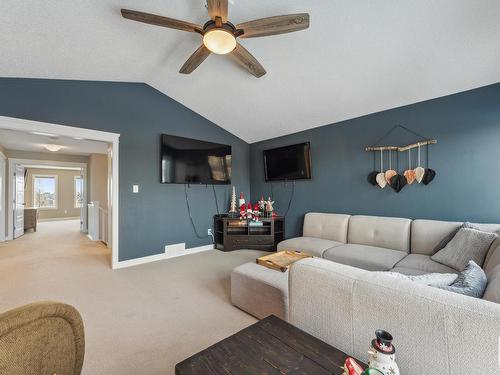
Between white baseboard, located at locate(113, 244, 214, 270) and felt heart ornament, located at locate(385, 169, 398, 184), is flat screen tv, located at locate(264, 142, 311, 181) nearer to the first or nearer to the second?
felt heart ornament, located at locate(385, 169, 398, 184)

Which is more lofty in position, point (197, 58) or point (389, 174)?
point (197, 58)

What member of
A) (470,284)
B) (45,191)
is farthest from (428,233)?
(45,191)

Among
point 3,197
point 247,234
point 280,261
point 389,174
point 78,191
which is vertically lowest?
point 247,234

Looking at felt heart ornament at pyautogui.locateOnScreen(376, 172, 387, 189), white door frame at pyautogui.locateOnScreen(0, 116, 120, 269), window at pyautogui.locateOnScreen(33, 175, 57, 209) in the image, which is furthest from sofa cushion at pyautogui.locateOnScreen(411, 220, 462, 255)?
window at pyautogui.locateOnScreen(33, 175, 57, 209)

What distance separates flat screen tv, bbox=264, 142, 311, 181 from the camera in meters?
4.09

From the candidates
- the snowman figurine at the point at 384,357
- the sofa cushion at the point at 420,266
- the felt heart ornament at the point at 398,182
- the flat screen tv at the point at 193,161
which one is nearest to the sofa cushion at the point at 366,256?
the sofa cushion at the point at 420,266

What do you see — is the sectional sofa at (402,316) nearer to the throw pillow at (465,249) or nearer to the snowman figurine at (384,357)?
the snowman figurine at (384,357)

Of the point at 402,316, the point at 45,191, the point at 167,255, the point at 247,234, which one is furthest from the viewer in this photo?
the point at 45,191

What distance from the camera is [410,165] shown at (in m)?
3.03

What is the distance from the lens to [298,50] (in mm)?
2486

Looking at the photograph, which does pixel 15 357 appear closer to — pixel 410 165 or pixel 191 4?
pixel 191 4

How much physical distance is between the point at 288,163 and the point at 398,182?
6.10ft

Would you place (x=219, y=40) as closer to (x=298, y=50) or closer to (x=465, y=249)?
(x=298, y=50)

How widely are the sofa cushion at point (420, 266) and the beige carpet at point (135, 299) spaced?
1.53 metres
